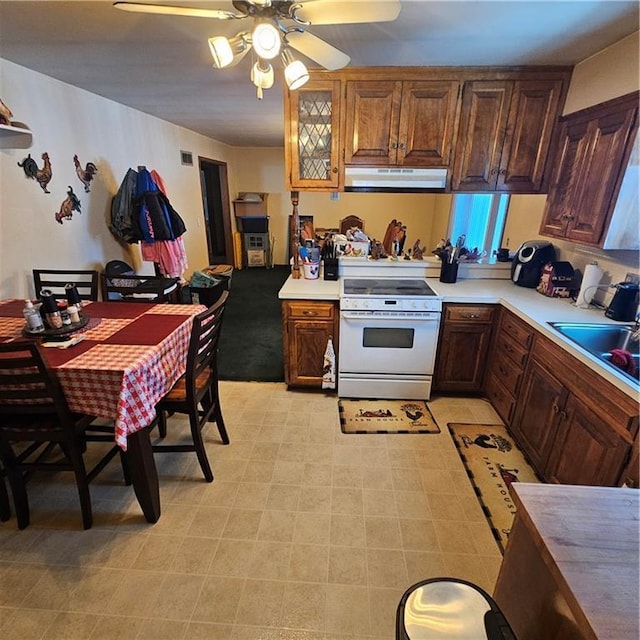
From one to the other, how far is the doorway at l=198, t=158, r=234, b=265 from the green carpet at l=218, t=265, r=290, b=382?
3.81 feet

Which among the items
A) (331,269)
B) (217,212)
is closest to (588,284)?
(331,269)

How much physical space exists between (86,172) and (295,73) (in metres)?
2.49

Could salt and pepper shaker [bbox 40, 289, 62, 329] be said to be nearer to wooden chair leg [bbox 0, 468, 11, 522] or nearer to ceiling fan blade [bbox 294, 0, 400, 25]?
wooden chair leg [bbox 0, 468, 11, 522]

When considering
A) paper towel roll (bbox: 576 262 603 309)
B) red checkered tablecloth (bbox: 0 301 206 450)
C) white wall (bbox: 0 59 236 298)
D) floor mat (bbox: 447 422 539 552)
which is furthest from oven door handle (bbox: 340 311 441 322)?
white wall (bbox: 0 59 236 298)

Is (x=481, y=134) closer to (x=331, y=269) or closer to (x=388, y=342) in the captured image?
(x=331, y=269)

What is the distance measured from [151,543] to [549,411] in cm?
214

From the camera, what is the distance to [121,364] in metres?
1.49

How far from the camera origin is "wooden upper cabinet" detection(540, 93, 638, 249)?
1827 mm

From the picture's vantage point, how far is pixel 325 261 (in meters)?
2.92

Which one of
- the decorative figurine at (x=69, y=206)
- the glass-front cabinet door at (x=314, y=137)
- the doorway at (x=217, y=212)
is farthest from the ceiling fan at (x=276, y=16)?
the doorway at (x=217, y=212)

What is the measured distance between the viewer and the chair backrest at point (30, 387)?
1.37m

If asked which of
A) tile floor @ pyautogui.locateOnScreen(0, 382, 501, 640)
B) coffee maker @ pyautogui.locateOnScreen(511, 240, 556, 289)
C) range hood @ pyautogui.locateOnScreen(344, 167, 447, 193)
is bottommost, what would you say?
tile floor @ pyautogui.locateOnScreen(0, 382, 501, 640)

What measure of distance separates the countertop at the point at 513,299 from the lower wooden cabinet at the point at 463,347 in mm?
93

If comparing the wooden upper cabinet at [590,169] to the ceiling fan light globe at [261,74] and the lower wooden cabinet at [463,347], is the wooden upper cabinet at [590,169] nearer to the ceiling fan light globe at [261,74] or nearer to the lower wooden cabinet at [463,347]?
the lower wooden cabinet at [463,347]
